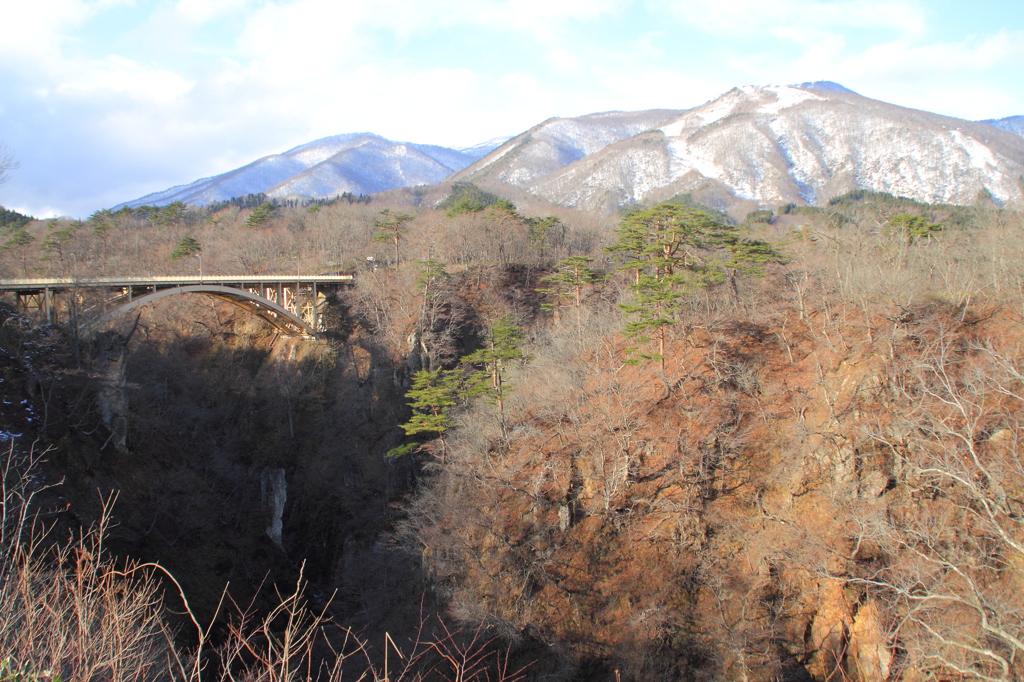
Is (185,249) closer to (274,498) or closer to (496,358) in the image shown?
(274,498)

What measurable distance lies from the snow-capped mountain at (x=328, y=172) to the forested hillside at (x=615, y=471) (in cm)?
8353

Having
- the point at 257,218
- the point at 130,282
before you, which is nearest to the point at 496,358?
the point at 130,282

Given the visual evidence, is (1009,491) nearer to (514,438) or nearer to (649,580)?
(649,580)

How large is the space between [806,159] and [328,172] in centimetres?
8685

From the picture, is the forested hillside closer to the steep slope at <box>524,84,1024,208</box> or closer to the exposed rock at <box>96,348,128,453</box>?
the exposed rock at <box>96,348,128,453</box>

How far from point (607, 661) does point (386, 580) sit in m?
10.0

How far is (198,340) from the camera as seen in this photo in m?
36.2

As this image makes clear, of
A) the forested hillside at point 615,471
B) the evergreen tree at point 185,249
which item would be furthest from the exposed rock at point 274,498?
the evergreen tree at point 185,249

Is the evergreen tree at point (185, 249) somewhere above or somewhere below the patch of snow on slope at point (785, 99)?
below

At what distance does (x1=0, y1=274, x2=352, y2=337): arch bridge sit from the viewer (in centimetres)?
2372

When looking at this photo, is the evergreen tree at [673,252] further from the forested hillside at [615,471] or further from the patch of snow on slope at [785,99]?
the patch of snow on slope at [785,99]

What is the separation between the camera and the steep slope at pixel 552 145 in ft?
349

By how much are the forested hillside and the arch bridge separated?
5.23 feet

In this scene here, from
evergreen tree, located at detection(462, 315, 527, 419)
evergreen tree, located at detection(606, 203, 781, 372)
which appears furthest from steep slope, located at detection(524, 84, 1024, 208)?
evergreen tree, located at detection(462, 315, 527, 419)
